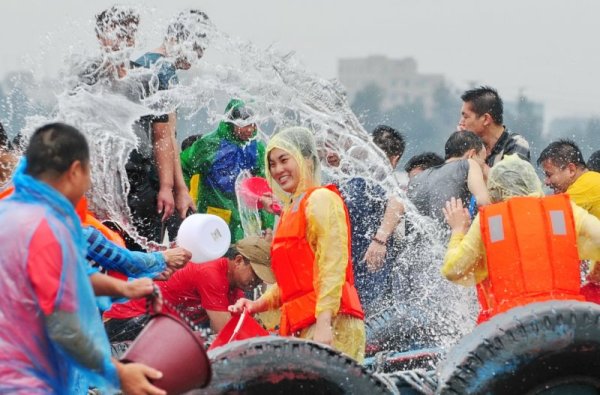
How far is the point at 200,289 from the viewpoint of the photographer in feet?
20.5

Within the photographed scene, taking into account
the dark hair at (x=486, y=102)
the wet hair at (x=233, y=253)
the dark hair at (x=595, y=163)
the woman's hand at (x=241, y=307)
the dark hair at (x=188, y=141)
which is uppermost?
the dark hair at (x=486, y=102)

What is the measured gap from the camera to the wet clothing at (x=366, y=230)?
6.77 metres

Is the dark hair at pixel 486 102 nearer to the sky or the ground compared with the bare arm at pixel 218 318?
nearer to the sky

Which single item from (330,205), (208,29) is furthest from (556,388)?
(208,29)

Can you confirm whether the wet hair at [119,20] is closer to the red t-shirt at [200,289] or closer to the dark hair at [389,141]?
the red t-shirt at [200,289]

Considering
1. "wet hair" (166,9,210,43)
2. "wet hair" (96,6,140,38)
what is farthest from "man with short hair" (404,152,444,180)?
"wet hair" (96,6,140,38)

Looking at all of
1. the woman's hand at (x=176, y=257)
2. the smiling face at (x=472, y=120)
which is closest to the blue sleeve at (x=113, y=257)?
the woman's hand at (x=176, y=257)

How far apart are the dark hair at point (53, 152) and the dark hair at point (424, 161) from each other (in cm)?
474

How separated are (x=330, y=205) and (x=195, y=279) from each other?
180 cm

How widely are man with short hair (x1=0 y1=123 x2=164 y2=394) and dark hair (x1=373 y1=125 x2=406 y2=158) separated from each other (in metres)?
4.18

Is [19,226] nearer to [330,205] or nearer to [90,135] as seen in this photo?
[330,205]

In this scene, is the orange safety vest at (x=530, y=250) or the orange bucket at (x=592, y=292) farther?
the orange bucket at (x=592, y=292)

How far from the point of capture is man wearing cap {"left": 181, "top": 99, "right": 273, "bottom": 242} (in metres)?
6.89

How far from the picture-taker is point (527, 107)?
67.4ft
